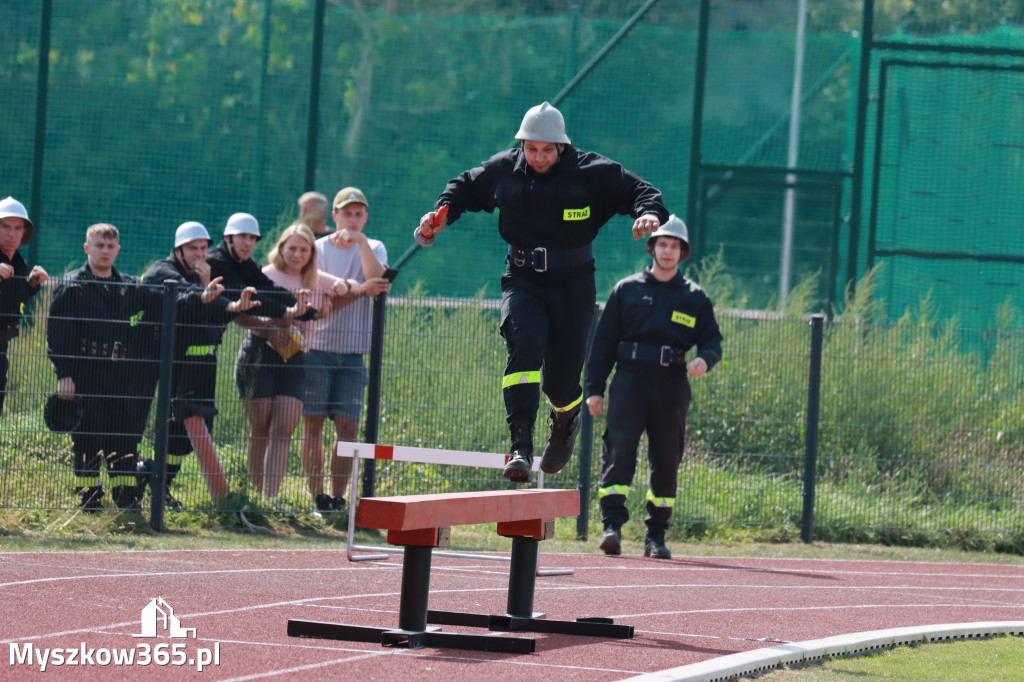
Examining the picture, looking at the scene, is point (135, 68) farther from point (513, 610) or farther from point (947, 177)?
point (513, 610)

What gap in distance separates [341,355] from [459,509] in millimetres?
5411

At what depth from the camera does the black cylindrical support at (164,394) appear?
11.5 meters

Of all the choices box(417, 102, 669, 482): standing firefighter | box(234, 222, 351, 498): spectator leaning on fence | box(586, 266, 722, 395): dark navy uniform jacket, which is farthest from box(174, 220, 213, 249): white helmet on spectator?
box(417, 102, 669, 482): standing firefighter

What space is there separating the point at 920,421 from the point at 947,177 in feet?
20.6

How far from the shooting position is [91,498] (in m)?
11.3

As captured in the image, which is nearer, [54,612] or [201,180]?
[54,612]

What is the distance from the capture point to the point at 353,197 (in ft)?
41.1

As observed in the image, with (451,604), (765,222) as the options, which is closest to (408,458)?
(451,604)

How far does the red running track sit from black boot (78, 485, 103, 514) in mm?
1352

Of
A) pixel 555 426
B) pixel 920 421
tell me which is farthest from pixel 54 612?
pixel 920 421

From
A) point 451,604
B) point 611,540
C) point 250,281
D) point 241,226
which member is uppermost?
point 241,226

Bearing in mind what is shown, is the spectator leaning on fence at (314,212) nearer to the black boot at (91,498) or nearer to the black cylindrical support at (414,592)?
the black boot at (91,498)

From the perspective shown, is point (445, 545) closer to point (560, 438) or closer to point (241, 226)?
point (560, 438)

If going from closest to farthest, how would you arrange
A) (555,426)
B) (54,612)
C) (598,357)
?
(54,612), (555,426), (598,357)
